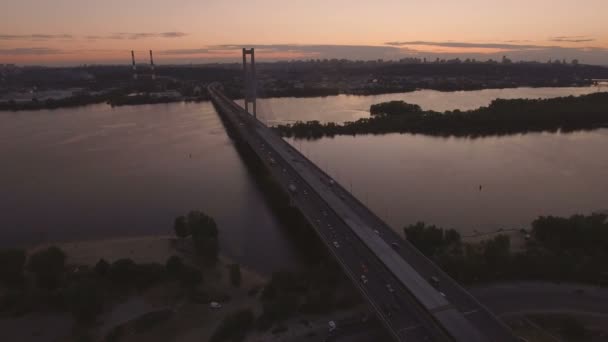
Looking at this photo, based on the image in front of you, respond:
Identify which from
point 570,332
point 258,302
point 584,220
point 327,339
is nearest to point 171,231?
point 258,302

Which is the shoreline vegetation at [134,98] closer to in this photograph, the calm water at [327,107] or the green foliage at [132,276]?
the calm water at [327,107]

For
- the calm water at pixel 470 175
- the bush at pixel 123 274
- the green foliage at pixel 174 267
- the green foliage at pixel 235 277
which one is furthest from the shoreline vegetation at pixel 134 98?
the green foliage at pixel 235 277

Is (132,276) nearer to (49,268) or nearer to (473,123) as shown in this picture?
(49,268)

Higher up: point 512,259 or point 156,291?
point 512,259

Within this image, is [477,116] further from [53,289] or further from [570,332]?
[53,289]

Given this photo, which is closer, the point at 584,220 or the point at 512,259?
the point at 512,259

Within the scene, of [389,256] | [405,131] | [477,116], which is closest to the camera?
[389,256]

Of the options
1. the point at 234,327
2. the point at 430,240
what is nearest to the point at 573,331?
the point at 430,240
